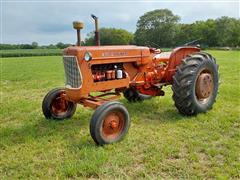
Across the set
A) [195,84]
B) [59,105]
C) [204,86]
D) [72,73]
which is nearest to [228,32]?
[204,86]

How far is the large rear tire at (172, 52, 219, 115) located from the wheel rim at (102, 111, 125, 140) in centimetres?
138

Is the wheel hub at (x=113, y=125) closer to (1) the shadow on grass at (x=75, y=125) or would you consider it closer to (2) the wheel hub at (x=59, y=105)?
(1) the shadow on grass at (x=75, y=125)

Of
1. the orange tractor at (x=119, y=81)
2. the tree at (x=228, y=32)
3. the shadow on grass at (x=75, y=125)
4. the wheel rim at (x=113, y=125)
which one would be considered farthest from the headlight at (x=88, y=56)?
the tree at (x=228, y=32)

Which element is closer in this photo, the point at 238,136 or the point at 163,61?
the point at 238,136

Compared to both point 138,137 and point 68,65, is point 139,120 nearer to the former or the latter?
point 138,137

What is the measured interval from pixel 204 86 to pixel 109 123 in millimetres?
2390

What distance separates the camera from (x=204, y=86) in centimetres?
589

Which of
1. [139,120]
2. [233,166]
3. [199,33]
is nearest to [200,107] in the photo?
[139,120]

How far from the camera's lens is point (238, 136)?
4.61 metres

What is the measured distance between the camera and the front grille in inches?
184

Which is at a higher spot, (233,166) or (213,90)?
(213,90)

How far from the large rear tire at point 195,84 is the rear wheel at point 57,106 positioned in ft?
6.85

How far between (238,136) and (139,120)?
1830 millimetres

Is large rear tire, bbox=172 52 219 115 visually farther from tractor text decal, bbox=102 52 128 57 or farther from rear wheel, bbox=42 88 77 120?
rear wheel, bbox=42 88 77 120
